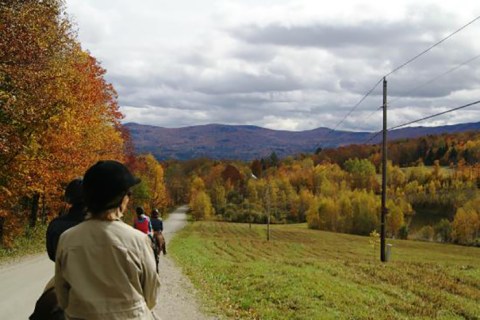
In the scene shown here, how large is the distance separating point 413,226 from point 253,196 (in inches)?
1778

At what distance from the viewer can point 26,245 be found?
1193 inches

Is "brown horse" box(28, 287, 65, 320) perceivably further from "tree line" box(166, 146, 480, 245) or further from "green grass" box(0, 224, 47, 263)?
"tree line" box(166, 146, 480, 245)

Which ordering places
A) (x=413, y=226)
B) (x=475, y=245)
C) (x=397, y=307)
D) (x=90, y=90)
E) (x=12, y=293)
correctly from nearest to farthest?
(x=397, y=307) < (x=12, y=293) < (x=90, y=90) < (x=475, y=245) < (x=413, y=226)

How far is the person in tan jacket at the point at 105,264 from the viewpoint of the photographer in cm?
402

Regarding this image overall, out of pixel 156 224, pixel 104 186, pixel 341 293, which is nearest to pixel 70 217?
pixel 104 186

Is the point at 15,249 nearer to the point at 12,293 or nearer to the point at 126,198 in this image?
the point at 12,293

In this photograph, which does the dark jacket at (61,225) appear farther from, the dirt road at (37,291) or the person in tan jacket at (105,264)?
the dirt road at (37,291)

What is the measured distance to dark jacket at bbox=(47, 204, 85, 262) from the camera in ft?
21.1

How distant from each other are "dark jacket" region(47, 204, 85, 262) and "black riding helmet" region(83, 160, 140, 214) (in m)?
2.45

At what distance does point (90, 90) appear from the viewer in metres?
33.8

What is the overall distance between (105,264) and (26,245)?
2878 cm

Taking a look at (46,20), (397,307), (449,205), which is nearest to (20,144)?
(46,20)

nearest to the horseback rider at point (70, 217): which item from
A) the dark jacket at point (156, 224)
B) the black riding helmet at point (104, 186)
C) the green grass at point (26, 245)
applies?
the black riding helmet at point (104, 186)

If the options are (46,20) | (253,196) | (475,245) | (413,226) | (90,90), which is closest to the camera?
(46,20)
